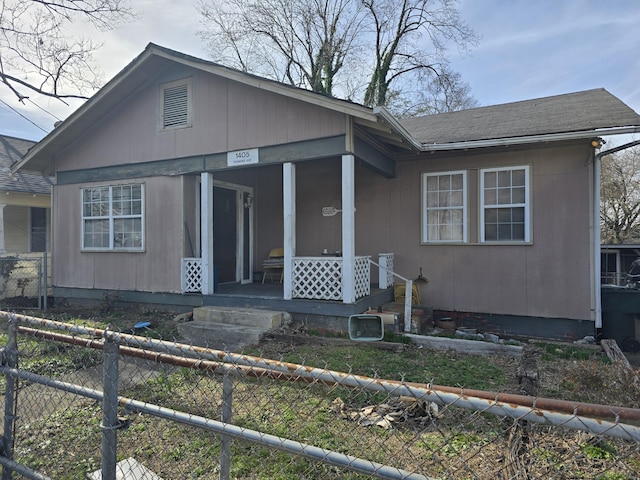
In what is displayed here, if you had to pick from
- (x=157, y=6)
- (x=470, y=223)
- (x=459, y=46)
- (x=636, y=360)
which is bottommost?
(x=636, y=360)

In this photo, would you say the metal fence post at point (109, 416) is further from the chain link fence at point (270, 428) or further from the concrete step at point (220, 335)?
the concrete step at point (220, 335)

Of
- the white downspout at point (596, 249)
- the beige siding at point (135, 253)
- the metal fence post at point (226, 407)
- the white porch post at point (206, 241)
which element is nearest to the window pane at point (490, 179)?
the white downspout at point (596, 249)

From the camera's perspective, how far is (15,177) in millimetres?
14141

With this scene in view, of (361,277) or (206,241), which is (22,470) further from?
(206,241)

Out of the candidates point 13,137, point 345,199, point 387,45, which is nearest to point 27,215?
point 13,137

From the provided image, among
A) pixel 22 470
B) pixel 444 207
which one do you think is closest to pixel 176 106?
pixel 444 207

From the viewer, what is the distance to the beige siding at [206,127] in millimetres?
7176

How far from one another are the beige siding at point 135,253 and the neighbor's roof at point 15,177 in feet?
13.9

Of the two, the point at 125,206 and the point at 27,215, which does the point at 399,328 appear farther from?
the point at 27,215

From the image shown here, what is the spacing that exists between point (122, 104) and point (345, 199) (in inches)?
233

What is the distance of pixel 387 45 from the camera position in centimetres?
2502

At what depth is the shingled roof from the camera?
659 centimetres

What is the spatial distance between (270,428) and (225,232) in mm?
6564

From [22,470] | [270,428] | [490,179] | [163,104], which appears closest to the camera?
[22,470]
